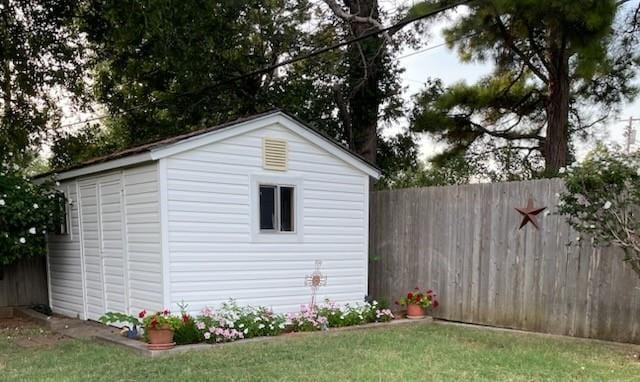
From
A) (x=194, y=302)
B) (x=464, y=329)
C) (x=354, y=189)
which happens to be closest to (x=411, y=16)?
(x=354, y=189)

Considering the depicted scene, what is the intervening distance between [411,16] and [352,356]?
6073 mm

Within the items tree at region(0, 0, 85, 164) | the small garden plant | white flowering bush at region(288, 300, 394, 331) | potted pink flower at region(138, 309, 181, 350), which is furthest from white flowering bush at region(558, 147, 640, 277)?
tree at region(0, 0, 85, 164)

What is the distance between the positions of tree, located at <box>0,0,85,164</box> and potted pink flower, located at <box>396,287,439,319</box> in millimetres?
8054

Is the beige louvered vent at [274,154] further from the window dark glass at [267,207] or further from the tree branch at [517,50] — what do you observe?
the tree branch at [517,50]

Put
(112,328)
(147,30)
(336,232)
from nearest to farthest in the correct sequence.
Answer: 1. (112,328)
2. (336,232)
3. (147,30)

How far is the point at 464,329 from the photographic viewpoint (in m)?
6.30

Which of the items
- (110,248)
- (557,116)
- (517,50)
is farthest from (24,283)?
(557,116)

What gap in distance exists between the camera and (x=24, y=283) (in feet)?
26.7

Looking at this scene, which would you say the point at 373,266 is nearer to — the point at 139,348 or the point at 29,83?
the point at 139,348

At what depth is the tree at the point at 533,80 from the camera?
7016 mm

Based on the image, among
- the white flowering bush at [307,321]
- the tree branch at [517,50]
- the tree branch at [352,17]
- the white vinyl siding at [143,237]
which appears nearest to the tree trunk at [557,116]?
the tree branch at [517,50]

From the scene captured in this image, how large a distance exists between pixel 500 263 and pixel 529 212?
2.53ft

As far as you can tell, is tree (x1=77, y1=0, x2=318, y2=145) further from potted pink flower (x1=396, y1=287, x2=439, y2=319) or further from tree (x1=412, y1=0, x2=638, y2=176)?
potted pink flower (x1=396, y1=287, x2=439, y2=319)

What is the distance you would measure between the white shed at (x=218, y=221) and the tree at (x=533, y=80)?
9.87ft
